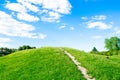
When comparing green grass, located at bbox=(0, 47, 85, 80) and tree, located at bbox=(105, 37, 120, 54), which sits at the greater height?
tree, located at bbox=(105, 37, 120, 54)

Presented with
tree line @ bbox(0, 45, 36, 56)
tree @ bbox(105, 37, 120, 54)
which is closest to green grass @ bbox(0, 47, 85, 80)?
tree line @ bbox(0, 45, 36, 56)

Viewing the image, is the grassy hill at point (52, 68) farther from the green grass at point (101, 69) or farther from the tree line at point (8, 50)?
the tree line at point (8, 50)

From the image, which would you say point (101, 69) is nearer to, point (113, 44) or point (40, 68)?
point (40, 68)

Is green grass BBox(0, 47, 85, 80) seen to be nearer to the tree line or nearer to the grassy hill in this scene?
the grassy hill

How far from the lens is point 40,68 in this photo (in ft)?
149

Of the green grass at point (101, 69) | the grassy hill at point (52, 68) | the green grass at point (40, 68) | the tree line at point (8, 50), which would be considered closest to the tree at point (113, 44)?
the tree line at point (8, 50)

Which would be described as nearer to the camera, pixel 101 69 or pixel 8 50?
pixel 101 69

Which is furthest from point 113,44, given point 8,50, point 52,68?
point 52,68

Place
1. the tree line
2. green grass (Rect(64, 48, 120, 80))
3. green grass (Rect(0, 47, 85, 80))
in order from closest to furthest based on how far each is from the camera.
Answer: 1. green grass (Rect(64, 48, 120, 80))
2. green grass (Rect(0, 47, 85, 80))
3. the tree line

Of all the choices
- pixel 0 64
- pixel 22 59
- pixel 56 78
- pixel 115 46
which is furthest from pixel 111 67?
pixel 115 46

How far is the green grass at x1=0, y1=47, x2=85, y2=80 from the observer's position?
4088 cm

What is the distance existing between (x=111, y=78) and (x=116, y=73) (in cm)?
267

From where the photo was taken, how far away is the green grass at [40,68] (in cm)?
4088

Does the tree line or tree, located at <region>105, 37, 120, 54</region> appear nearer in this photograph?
the tree line
